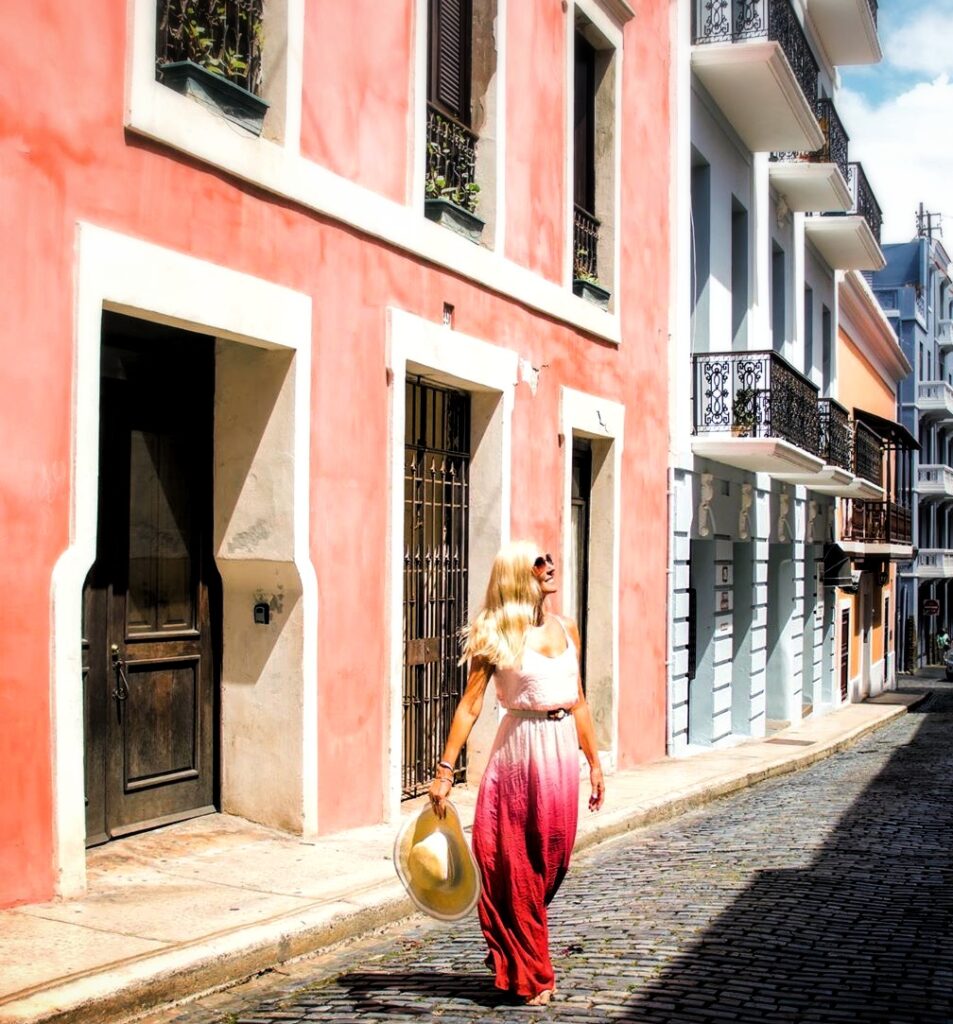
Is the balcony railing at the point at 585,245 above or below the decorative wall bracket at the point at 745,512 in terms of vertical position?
above

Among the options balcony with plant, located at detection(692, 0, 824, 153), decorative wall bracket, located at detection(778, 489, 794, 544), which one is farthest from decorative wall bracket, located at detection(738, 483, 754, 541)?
balcony with plant, located at detection(692, 0, 824, 153)

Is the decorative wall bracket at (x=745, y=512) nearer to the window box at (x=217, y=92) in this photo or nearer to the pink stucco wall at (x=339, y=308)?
the pink stucco wall at (x=339, y=308)

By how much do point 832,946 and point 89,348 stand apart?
4.13 meters

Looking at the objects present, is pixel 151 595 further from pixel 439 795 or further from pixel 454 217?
pixel 454 217

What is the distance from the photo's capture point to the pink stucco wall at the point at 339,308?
6160 millimetres

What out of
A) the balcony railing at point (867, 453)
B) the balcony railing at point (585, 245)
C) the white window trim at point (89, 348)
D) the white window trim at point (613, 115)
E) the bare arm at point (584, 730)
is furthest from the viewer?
the balcony railing at point (867, 453)

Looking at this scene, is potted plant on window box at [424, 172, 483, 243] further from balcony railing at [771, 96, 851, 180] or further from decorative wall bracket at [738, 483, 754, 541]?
balcony railing at [771, 96, 851, 180]


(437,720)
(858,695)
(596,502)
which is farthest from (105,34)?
(858,695)

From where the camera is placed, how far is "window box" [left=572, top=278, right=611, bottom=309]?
12789 mm

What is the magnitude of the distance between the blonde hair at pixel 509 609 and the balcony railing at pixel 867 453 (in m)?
18.0

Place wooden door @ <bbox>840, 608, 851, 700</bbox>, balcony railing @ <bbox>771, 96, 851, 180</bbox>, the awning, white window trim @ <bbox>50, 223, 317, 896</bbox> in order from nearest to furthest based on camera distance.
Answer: white window trim @ <bbox>50, 223, 317, 896</bbox>
balcony railing @ <bbox>771, 96, 851, 180</bbox>
the awning
wooden door @ <bbox>840, 608, 851, 700</bbox>

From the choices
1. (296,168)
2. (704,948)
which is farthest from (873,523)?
(704,948)

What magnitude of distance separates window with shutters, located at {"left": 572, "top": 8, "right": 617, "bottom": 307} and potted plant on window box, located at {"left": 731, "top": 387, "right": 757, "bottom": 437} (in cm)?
305

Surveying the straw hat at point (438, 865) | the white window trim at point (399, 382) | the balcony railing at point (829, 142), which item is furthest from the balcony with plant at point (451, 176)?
the balcony railing at point (829, 142)
